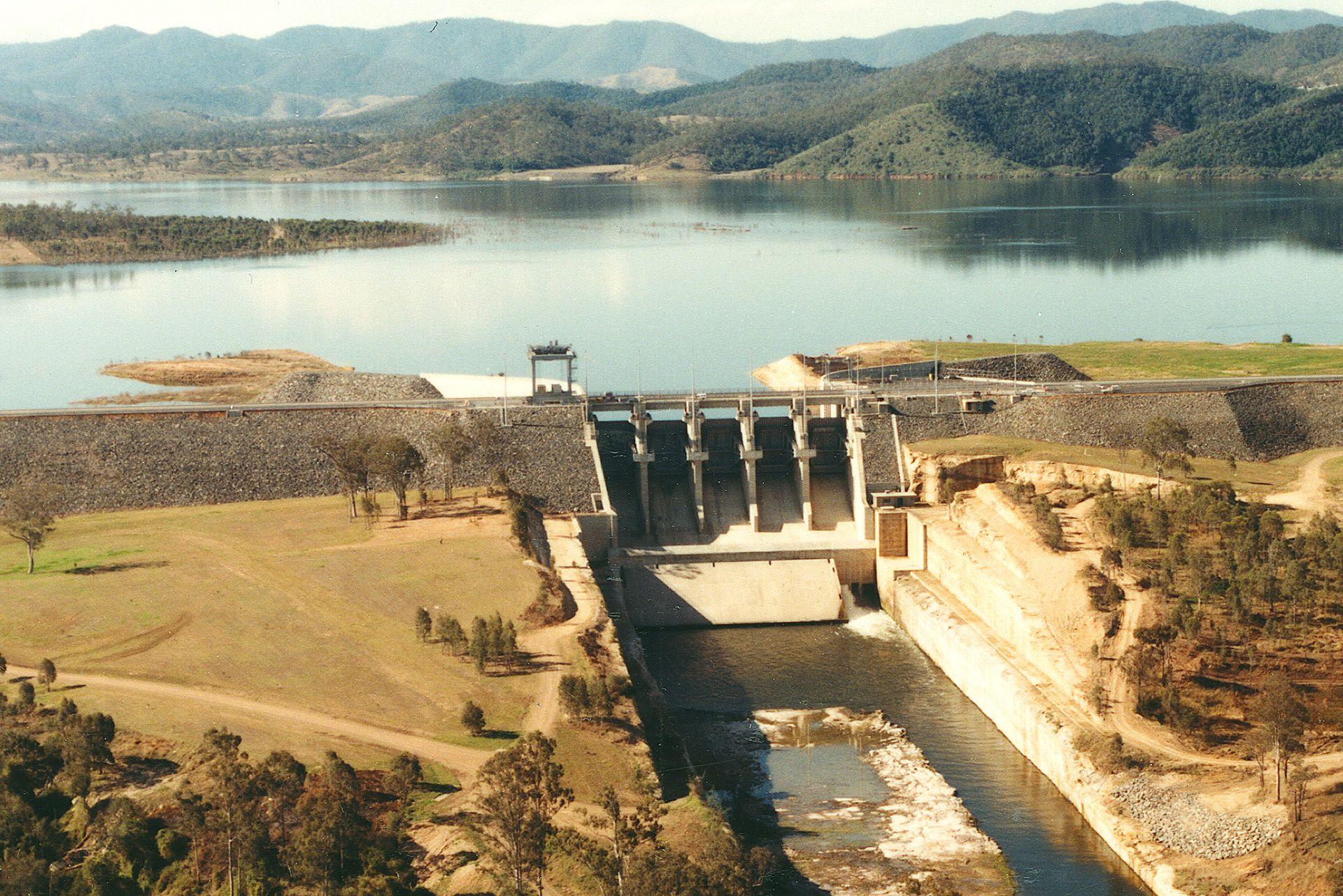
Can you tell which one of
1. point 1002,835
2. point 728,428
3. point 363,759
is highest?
point 728,428

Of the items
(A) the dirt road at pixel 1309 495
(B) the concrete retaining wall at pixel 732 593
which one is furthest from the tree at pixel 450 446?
(A) the dirt road at pixel 1309 495

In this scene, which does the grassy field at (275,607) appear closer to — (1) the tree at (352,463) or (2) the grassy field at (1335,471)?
(1) the tree at (352,463)

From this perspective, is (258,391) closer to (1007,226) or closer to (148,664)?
(148,664)

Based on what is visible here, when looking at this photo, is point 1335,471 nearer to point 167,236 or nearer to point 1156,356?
point 1156,356

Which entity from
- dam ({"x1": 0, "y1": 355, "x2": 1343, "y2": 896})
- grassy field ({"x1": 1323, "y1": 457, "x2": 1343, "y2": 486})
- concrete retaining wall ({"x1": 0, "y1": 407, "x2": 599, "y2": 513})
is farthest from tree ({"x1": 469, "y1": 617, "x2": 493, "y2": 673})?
grassy field ({"x1": 1323, "y1": 457, "x2": 1343, "y2": 486})

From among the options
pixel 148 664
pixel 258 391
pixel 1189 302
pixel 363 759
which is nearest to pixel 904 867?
pixel 363 759

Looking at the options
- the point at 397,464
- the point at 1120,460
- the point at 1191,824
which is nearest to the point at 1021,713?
the point at 1191,824
